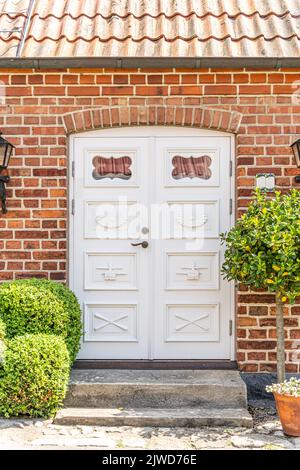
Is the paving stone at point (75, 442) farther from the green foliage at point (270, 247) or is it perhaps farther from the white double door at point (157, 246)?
the green foliage at point (270, 247)

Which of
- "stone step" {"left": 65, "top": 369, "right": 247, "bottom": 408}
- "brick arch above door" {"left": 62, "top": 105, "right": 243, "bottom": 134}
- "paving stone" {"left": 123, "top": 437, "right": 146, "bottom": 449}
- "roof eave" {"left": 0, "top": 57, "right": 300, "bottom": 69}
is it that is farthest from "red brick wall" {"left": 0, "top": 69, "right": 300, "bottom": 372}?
"paving stone" {"left": 123, "top": 437, "right": 146, "bottom": 449}

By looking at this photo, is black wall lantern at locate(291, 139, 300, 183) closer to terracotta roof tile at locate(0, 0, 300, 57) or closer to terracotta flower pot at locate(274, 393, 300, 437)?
terracotta roof tile at locate(0, 0, 300, 57)

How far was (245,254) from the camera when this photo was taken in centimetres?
488

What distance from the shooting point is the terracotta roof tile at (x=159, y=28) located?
558 cm

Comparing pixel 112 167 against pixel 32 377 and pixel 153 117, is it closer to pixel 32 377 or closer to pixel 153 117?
pixel 153 117

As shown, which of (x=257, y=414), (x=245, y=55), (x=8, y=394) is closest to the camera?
(x=8, y=394)

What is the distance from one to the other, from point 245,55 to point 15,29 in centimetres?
239

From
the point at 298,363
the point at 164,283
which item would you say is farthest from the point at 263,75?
the point at 298,363

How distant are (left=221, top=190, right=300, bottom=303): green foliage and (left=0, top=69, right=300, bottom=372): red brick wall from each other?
1.90 feet

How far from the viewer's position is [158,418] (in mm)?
4758

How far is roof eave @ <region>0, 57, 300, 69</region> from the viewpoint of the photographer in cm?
540

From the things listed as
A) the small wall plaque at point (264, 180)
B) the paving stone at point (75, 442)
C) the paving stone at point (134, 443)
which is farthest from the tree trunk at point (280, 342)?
the paving stone at point (75, 442)

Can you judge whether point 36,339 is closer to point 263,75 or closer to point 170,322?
point 170,322

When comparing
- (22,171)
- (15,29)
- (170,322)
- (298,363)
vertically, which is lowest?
(298,363)
